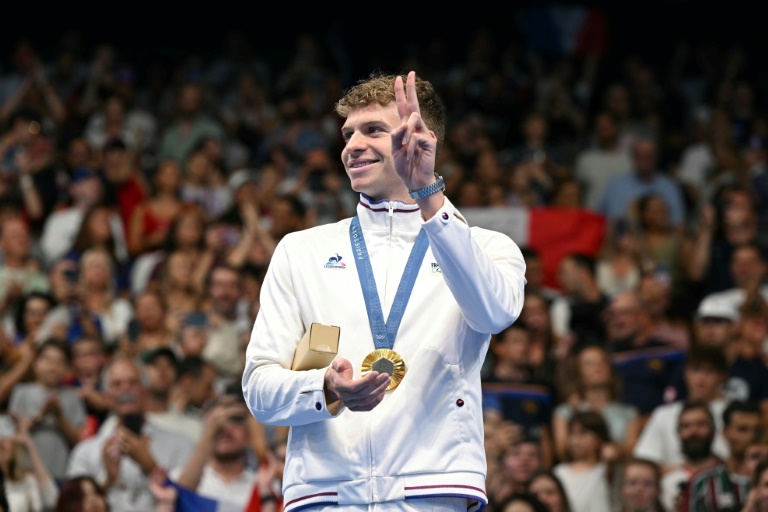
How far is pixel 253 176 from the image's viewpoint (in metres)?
13.5

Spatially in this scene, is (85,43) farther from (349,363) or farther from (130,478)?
(349,363)

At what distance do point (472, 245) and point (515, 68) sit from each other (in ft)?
41.3

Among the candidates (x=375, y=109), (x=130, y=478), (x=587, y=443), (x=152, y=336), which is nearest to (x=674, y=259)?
(x=587, y=443)

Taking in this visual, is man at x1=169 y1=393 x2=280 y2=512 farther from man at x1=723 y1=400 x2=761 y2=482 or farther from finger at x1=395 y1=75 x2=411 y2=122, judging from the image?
finger at x1=395 y1=75 x2=411 y2=122

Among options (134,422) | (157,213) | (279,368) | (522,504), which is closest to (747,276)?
(522,504)

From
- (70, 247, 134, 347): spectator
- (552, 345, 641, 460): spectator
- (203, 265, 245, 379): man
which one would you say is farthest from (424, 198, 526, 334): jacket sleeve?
(70, 247, 134, 347): spectator

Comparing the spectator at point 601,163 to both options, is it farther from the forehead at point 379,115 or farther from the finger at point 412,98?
the finger at point 412,98

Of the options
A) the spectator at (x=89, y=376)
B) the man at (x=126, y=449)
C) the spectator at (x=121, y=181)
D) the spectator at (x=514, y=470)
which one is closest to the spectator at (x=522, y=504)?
the spectator at (x=514, y=470)

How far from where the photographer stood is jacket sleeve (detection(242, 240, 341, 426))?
4.03m

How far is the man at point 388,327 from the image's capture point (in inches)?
157

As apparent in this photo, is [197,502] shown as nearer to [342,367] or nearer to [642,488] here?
[642,488]

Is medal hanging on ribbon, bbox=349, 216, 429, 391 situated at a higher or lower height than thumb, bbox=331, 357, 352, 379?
higher

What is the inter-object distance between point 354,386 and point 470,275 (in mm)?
455

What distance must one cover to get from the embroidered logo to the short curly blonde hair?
474mm
